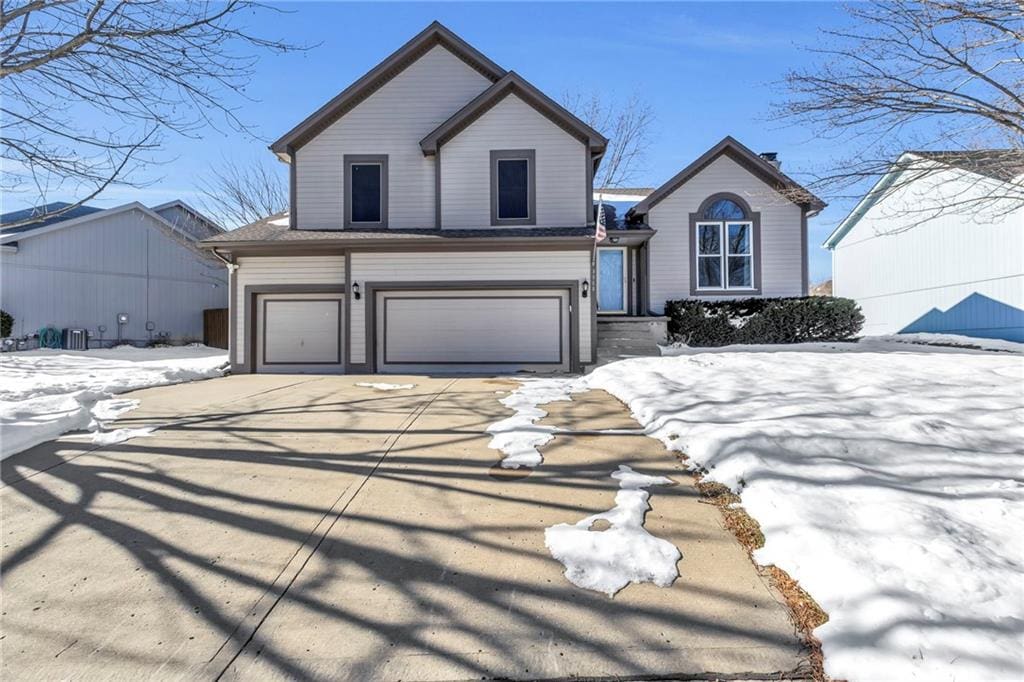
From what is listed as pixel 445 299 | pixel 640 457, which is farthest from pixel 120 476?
pixel 445 299

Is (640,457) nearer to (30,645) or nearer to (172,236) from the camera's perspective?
(30,645)

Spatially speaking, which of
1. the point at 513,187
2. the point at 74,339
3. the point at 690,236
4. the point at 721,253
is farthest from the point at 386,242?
the point at 74,339

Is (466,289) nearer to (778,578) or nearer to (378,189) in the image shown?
(378,189)

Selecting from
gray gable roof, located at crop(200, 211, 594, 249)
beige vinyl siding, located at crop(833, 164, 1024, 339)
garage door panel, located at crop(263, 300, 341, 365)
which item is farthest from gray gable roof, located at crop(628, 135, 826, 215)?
garage door panel, located at crop(263, 300, 341, 365)

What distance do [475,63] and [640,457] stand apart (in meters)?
11.1

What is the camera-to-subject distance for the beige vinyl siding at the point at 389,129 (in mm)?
12688

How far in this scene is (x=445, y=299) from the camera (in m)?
11.7

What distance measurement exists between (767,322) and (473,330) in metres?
7.51

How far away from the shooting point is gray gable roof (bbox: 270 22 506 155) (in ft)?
40.7

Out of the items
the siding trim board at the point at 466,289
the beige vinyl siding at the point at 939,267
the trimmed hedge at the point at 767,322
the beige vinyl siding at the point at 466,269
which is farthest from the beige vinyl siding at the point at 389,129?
the beige vinyl siding at the point at 939,267

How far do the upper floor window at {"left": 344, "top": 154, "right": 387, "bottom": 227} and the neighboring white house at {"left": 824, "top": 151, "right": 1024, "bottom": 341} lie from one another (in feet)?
35.0

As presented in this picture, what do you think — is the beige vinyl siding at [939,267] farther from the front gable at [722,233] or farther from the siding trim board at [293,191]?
the siding trim board at [293,191]

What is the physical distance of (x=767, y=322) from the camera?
13734 millimetres

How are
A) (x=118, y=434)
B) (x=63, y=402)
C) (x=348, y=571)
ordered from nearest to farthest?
(x=348, y=571) < (x=118, y=434) < (x=63, y=402)
